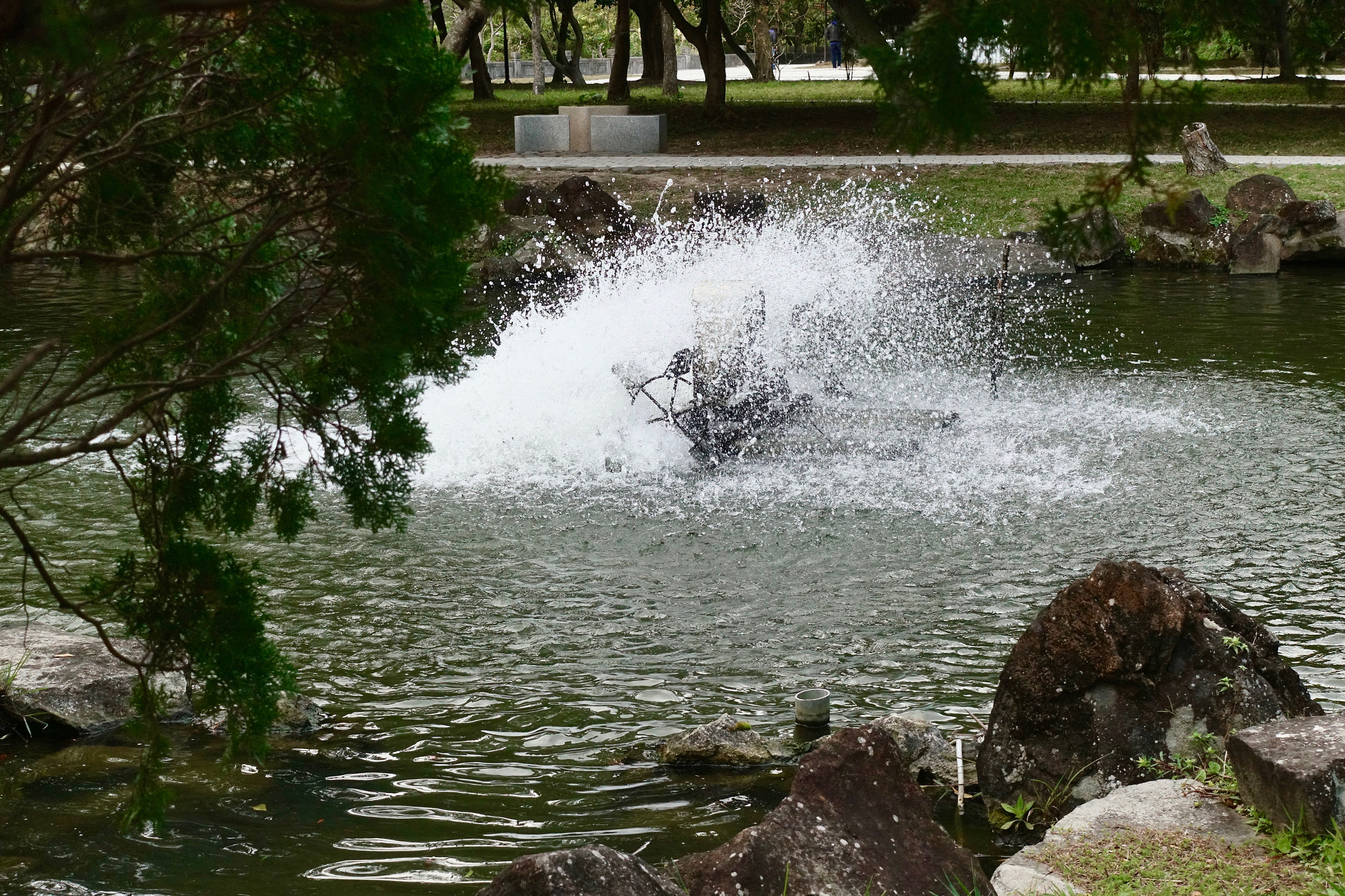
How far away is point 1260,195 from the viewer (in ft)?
69.7

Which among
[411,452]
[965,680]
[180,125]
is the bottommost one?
[965,680]

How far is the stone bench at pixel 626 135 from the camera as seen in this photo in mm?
28547

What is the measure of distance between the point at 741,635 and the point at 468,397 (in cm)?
597

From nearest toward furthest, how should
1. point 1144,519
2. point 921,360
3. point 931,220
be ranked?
point 1144,519 → point 921,360 → point 931,220

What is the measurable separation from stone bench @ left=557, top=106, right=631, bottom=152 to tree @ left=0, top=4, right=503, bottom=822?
25.2 m

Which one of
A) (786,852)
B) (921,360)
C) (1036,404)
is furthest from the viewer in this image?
(921,360)

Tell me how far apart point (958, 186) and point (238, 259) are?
21869 millimetres

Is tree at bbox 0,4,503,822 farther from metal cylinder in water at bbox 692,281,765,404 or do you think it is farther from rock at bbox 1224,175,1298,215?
rock at bbox 1224,175,1298,215

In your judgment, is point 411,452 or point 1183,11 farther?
point 411,452

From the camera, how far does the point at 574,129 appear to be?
2875 cm

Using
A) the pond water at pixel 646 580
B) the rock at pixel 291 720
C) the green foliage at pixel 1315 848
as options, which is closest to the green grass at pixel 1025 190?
the pond water at pixel 646 580

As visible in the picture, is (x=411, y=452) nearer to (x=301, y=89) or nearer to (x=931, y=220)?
(x=301, y=89)

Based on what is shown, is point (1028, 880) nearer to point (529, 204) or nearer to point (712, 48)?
point (529, 204)

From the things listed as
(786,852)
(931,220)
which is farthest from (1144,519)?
(931,220)
